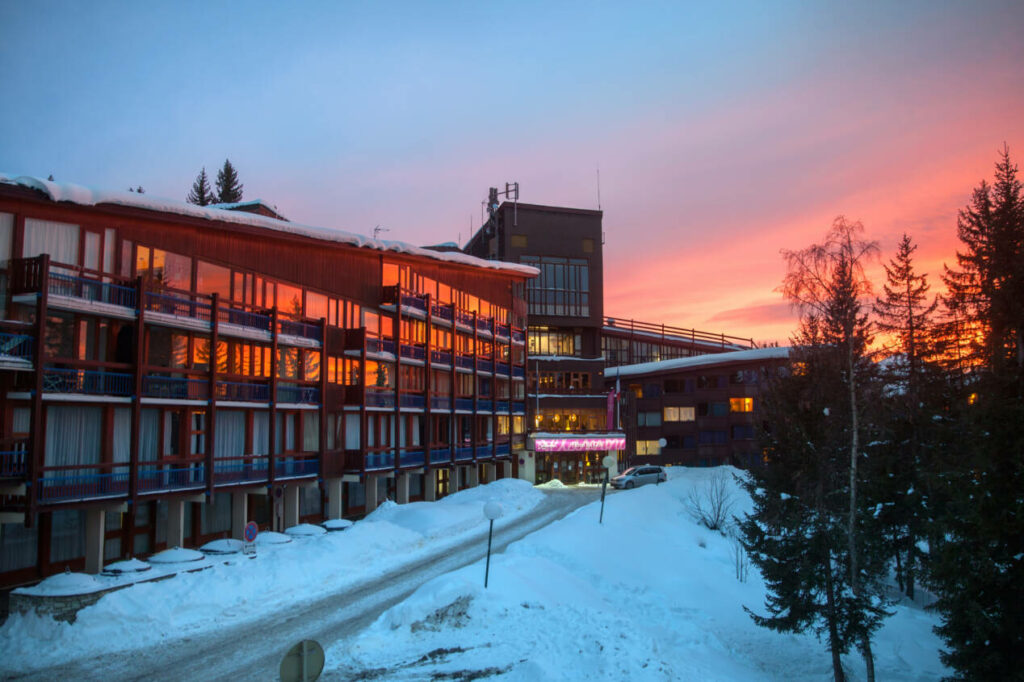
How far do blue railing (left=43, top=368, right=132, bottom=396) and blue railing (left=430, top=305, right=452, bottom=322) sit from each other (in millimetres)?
22999

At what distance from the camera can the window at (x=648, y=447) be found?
8031cm

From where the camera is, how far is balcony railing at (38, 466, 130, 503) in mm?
22891

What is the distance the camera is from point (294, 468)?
3409cm

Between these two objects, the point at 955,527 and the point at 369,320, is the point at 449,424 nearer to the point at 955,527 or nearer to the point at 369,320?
the point at 369,320

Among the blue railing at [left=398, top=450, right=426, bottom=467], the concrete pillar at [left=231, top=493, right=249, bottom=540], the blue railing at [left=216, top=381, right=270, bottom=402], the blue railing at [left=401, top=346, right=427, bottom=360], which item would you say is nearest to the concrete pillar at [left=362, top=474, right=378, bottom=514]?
the blue railing at [left=398, top=450, right=426, bottom=467]

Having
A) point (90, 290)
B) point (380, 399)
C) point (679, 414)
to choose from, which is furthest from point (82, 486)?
point (679, 414)

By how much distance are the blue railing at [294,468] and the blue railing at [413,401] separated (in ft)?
28.8

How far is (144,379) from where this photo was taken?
87.0ft

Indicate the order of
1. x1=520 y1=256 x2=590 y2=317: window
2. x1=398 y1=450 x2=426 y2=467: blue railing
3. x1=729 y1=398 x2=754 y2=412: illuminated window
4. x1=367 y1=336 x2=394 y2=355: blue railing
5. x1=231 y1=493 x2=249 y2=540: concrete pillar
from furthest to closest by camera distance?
x1=729 y1=398 x2=754 y2=412: illuminated window
x1=520 y1=256 x2=590 y2=317: window
x1=398 y1=450 x2=426 y2=467: blue railing
x1=367 y1=336 x2=394 y2=355: blue railing
x1=231 y1=493 x2=249 y2=540: concrete pillar

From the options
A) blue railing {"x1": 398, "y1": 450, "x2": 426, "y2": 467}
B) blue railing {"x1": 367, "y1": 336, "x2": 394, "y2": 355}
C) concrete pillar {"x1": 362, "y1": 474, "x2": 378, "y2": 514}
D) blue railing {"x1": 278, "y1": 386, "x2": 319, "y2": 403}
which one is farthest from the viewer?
blue railing {"x1": 398, "y1": 450, "x2": 426, "y2": 467}

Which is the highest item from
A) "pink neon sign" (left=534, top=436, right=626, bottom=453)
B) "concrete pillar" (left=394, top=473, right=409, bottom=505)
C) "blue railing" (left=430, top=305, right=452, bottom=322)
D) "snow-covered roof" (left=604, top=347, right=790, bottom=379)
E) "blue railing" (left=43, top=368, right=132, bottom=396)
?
"blue railing" (left=430, top=305, right=452, bottom=322)

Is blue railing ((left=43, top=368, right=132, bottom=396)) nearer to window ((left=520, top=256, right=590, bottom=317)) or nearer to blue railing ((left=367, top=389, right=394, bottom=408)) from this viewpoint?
blue railing ((left=367, top=389, right=394, bottom=408))

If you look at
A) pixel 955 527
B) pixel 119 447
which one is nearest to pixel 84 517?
pixel 119 447

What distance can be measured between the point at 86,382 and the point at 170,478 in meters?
4.94
